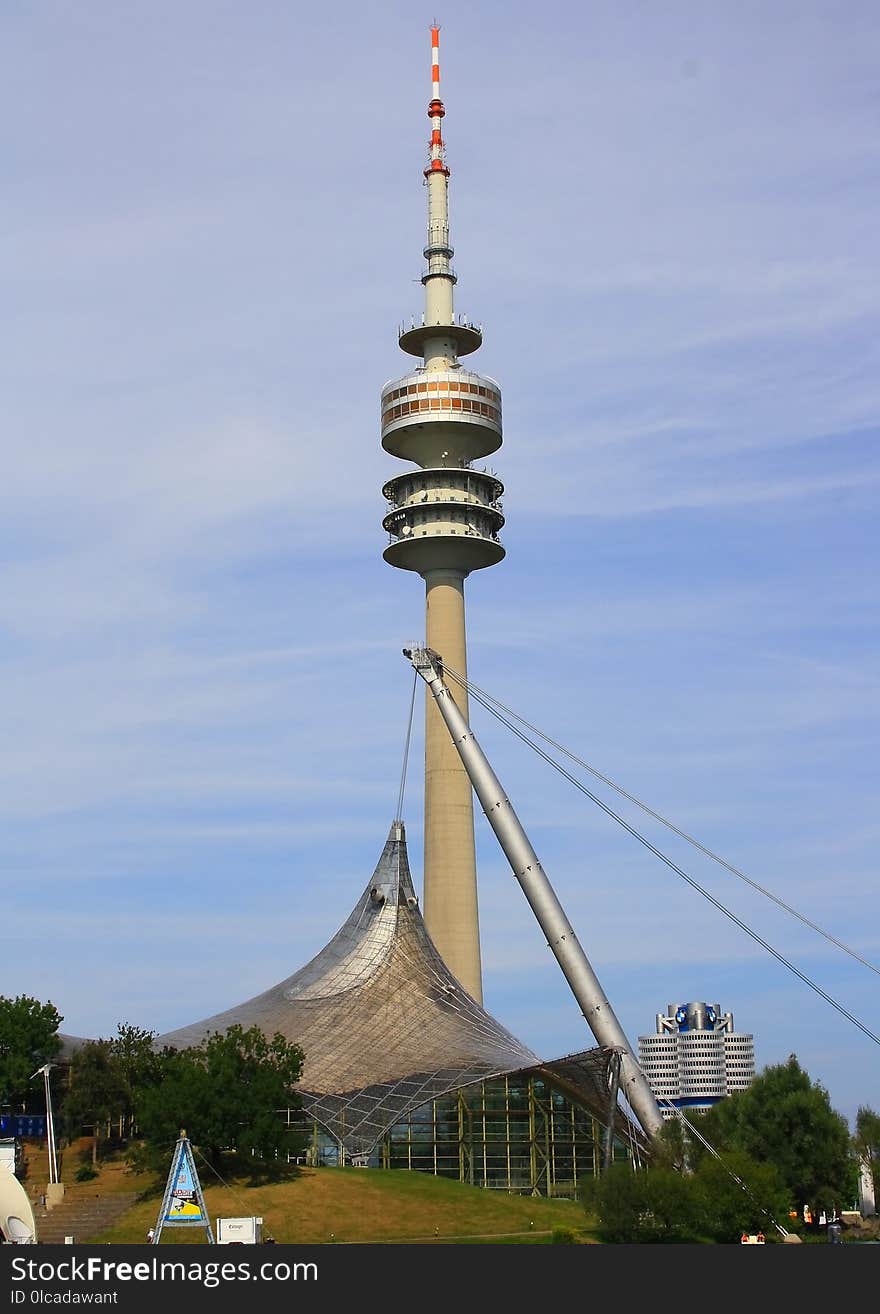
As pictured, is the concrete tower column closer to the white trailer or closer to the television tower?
the television tower

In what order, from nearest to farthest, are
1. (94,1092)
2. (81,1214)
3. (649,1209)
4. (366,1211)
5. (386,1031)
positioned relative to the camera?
(649,1209) < (366,1211) < (81,1214) < (94,1092) < (386,1031)

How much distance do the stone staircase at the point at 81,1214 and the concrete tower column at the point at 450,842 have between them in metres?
49.4

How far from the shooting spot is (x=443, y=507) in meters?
145

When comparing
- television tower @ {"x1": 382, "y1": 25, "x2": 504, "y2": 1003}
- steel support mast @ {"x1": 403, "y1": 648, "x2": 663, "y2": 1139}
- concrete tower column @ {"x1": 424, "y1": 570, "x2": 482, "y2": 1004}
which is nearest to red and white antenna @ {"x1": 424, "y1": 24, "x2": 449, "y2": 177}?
television tower @ {"x1": 382, "y1": 25, "x2": 504, "y2": 1003}

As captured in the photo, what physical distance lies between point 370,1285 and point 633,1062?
4704 centimetres

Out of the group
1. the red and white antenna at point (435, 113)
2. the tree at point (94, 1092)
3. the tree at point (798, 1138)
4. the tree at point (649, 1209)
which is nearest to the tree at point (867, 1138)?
the tree at point (798, 1138)

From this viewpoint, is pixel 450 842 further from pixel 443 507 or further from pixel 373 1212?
pixel 373 1212

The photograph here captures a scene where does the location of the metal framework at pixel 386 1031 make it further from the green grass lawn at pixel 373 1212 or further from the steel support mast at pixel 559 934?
the green grass lawn at pixel 373 1212

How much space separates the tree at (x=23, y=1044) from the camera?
101m

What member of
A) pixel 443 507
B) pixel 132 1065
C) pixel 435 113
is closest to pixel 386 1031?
pixel 132 1065

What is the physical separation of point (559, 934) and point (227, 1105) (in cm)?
2128

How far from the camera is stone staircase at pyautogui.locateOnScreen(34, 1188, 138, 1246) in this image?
80.5m

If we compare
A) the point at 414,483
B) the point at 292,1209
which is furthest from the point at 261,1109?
the point at 414,483

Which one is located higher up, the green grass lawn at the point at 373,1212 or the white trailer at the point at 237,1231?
the white trailer at the point at 237,1231
